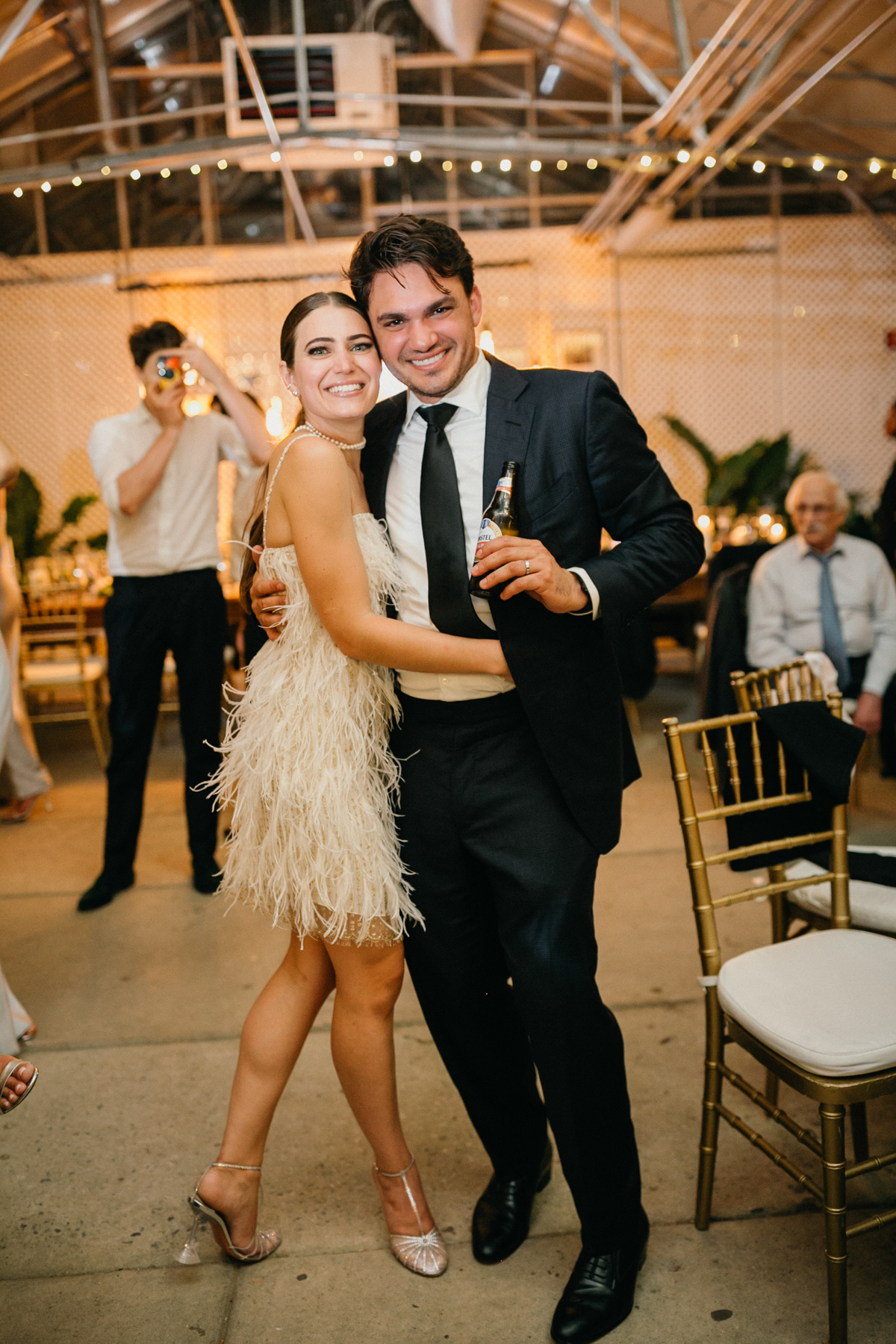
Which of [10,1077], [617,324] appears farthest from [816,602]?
[617,324]

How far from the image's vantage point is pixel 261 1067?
1.86m

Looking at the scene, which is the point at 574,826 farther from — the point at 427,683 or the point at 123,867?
the point at 123,867

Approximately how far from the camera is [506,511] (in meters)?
1.59

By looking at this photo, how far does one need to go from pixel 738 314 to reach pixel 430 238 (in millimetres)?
8022

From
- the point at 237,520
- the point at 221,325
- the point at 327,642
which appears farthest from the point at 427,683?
the point at 221,325

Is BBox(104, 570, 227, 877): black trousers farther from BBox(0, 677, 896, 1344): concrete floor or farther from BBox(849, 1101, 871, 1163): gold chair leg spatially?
BBox(849, 1101, 871, 1163): gold chair leg

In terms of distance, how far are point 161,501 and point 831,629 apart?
2.70m

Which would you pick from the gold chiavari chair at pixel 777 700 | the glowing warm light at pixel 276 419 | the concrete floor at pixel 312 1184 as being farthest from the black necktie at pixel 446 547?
the glowing warm light at pixel 276 419

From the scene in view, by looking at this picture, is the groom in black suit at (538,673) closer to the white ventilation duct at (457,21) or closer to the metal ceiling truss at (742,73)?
the metal ceiling truss at (742,73)

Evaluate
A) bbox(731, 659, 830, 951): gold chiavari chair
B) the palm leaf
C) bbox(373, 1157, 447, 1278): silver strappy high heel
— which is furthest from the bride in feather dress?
the palm leaf

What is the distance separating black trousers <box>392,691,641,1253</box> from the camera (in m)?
1.68

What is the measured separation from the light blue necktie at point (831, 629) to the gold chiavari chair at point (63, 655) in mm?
3710

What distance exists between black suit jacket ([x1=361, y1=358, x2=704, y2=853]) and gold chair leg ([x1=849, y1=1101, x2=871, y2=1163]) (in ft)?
2.75

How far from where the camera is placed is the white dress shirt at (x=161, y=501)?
3.72 meters
